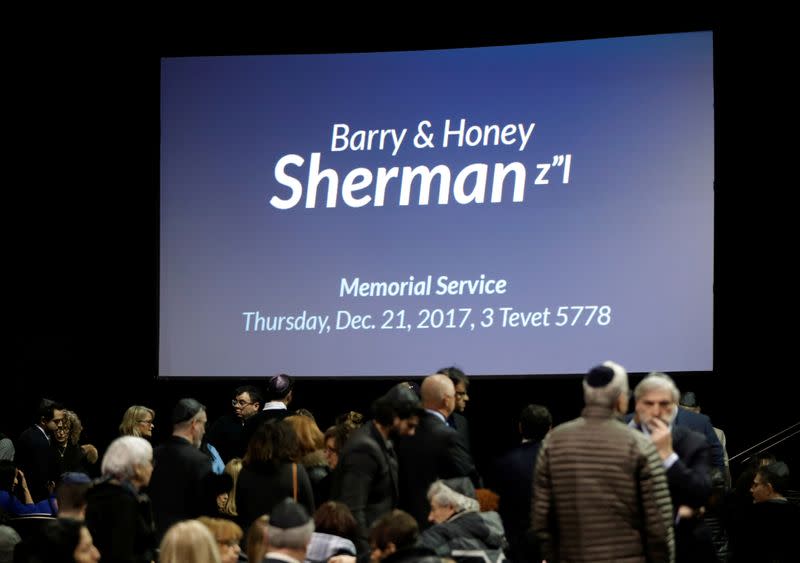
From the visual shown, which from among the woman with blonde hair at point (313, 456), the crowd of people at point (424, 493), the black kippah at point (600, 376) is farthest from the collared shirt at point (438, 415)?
the black kippah at point (600, 376)

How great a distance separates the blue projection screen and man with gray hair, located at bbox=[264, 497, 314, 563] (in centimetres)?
528

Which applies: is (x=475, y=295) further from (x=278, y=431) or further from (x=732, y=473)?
(x=278, y=431)

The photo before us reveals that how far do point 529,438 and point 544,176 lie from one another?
13.2 ft

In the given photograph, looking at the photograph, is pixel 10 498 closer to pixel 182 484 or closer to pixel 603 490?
pixel 182 484

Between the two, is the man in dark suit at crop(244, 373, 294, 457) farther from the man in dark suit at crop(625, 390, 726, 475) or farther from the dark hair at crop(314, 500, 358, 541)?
the man in dark suit at crop(625, 390, 726, 475)

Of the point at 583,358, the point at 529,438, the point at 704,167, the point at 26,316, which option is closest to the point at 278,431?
the point at 529,438

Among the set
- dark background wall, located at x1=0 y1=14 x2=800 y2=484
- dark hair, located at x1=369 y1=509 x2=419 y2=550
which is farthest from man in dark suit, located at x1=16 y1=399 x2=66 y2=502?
dark hair, located at x1=369 y1=509 x2=419 y2=550

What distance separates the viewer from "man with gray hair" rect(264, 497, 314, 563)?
389cm

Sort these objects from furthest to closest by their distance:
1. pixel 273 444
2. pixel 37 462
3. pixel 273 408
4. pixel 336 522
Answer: pixel 37 462
pixel 273 408
pixel 273 444
pixel 336 522

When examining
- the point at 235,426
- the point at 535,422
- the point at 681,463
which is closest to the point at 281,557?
the point at 681,463

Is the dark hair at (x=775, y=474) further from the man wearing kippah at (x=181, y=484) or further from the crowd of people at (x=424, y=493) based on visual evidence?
the man wearing kippah at (x=181, y=484)

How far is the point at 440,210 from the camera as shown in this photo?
9.38 metres

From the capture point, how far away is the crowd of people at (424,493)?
402 centimetres

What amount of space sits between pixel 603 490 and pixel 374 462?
1278mm
